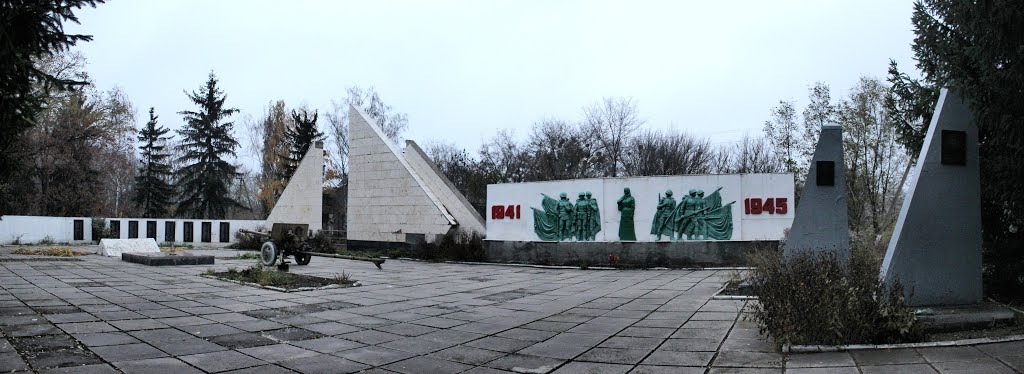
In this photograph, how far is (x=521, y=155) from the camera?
36.6 metres

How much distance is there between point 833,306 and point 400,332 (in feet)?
13.8

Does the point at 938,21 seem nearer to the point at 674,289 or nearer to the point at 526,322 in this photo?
the point at 674,289

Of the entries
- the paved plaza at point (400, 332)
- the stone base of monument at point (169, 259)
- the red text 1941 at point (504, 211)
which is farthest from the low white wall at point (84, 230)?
the paved plaza at point (400, 332)

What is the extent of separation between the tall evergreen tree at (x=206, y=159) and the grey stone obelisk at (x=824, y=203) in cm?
4051

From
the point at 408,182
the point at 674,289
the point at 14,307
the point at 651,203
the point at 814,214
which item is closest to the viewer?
the point at 14,307

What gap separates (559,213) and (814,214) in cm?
955

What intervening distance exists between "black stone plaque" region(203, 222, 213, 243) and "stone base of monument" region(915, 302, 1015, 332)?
2798 centimetres

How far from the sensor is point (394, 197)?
2017cm

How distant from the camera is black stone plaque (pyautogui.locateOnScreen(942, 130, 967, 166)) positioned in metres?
6.22

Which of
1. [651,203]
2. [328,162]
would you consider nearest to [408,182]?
[651,203]

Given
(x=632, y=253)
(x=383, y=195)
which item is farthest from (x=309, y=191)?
(x=632, y=253)

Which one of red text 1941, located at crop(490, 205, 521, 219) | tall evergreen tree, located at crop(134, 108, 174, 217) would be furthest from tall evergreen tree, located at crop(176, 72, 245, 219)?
red text 1941, located at crop(490, 205, 521, 219)

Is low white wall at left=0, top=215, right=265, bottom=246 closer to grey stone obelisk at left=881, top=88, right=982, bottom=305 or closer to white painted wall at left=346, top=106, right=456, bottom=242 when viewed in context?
white painted wall at left=346, top=106, right=456, bottom=242

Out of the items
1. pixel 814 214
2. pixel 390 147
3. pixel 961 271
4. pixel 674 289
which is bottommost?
pixel 674 289
